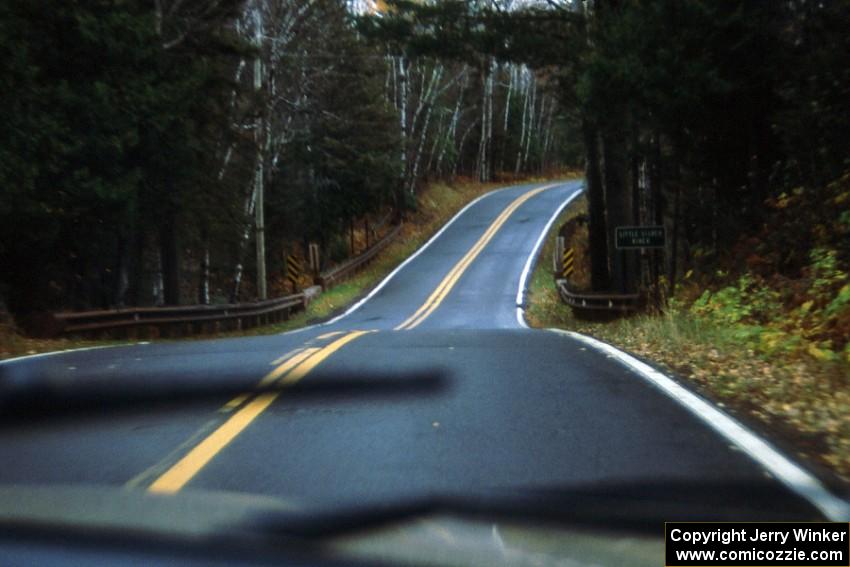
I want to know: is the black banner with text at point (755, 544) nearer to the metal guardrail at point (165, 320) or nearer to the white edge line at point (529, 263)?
the metal guardrail at point (165, 320)

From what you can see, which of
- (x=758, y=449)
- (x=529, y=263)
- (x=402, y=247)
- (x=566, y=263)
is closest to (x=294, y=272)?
(x=566, y=263)

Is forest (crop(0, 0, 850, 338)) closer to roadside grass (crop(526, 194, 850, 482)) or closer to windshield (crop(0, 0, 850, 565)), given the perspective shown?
windshield (crop(0, 0, 850, 565))

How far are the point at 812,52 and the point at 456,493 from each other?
45.2ft

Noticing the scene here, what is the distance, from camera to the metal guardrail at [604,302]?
24406mm

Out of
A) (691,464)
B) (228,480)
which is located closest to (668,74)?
(691,464)

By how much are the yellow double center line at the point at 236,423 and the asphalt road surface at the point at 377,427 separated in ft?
0.10

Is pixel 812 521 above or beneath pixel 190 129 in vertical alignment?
beneath

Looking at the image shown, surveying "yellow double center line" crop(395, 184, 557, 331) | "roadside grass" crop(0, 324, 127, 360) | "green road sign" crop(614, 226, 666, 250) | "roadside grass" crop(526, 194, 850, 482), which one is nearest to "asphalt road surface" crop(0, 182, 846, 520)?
"roadside grass" crop(526, 194, 850, 482)

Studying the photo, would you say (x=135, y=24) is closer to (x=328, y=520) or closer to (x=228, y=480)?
(x=228, y=480)

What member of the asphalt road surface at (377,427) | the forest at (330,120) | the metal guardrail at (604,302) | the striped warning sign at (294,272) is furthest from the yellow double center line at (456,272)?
the asphalt road surface at (377,427)

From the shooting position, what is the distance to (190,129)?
2219cm

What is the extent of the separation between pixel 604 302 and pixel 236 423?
19438mm

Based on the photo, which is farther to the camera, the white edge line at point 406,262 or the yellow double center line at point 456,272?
the white edge line at point 406,262

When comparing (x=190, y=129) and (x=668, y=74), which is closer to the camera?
(x=668, y=74)
